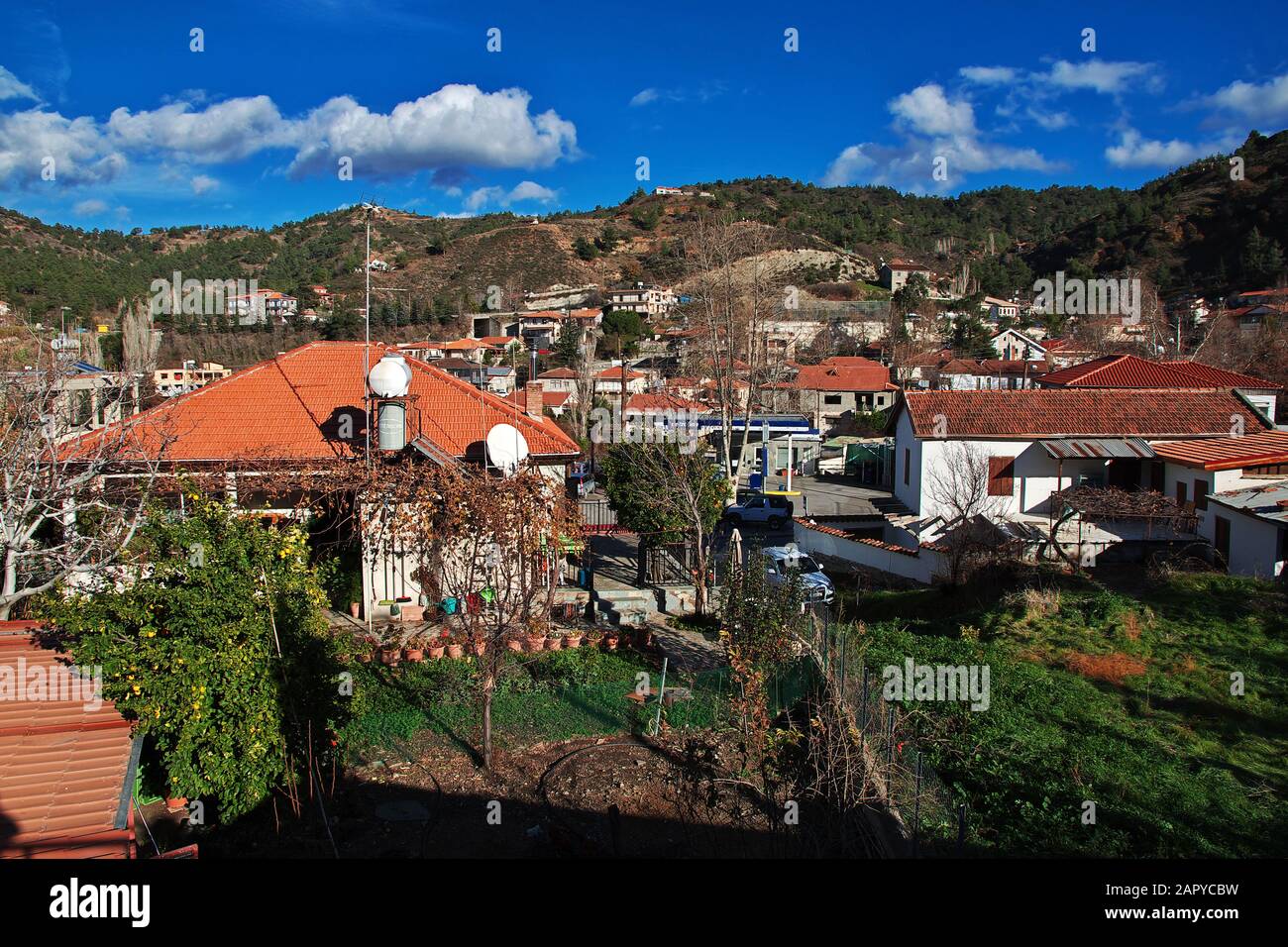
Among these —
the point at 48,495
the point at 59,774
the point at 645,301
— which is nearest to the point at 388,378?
the point at 48,495

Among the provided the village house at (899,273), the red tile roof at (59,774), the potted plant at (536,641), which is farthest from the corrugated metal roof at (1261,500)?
the village house at (899,273)

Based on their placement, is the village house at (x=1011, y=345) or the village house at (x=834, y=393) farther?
the village house at (x=1011, y=345)

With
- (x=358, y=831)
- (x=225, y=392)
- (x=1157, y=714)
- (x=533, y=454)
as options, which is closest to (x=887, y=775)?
(x=1157, y=714)

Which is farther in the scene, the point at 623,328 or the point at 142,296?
the point at 623,328

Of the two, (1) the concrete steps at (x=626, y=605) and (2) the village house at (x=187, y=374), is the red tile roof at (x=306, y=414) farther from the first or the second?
(2) the village house at (x=187, y=374)

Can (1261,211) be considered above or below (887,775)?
above

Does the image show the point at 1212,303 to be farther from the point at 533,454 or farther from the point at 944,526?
the point at 533,454

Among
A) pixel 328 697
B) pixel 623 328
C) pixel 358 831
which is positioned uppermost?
pixel 623 328
